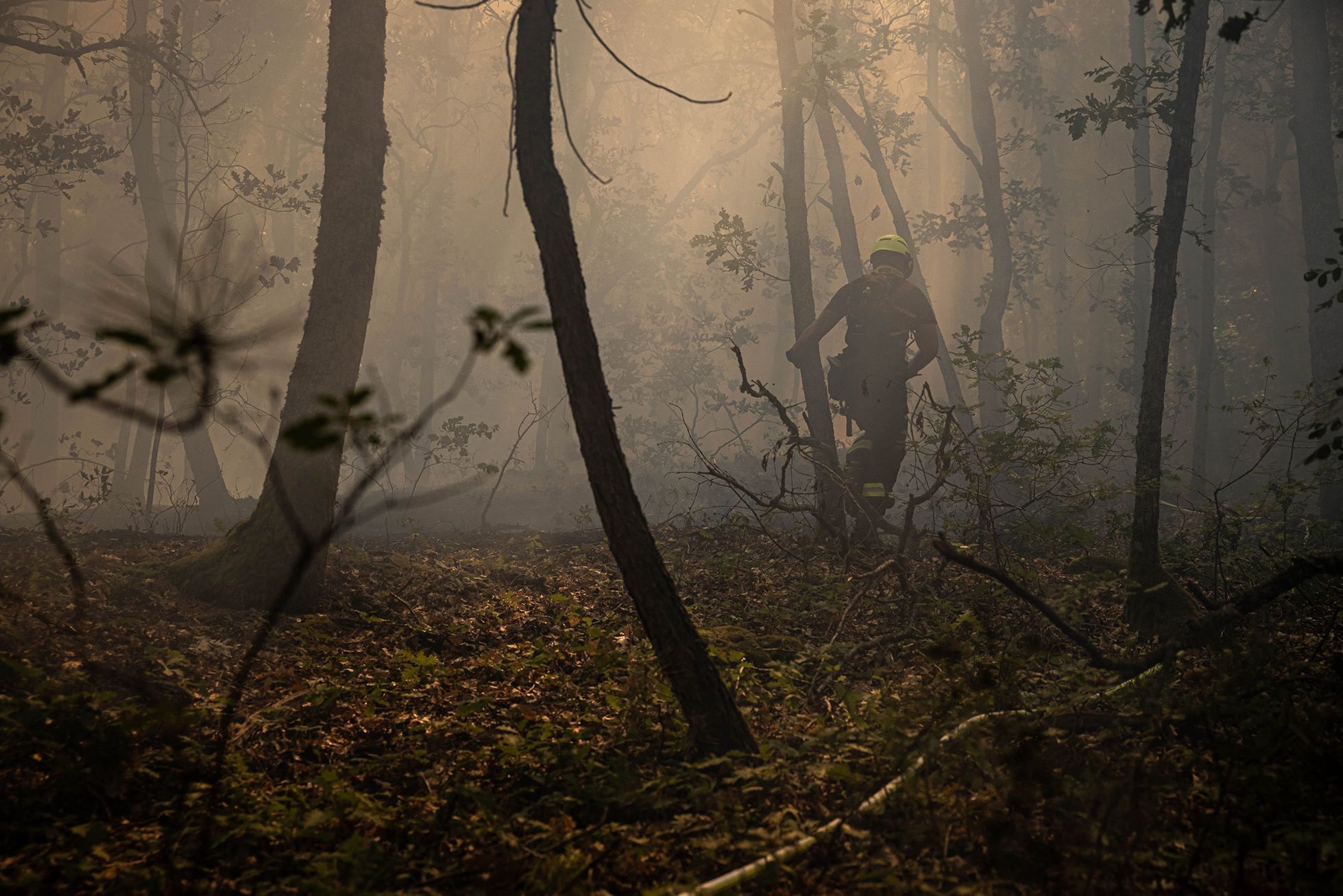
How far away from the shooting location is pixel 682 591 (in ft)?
20.5

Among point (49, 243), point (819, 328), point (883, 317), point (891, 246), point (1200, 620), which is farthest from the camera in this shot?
point (49, 243)

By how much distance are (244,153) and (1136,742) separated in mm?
32490

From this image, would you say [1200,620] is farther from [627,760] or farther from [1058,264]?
[1058,264]

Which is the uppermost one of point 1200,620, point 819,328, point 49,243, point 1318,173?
point 49,243

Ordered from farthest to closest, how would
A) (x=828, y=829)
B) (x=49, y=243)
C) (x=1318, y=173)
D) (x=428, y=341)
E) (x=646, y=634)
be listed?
(x=428, y=341), (x=49, y=243), (x=1318, y=173), (x=646, y=634), (x=828, y=829)

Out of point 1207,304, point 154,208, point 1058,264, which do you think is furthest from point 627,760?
point 1058,264

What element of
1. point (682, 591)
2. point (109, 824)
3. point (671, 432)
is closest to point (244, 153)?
point (671, 432)

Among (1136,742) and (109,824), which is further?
(1136,742)

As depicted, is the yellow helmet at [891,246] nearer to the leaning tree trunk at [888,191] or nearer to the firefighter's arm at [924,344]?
the firefighter's arm at [924,344]

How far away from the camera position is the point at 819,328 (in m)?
7.77

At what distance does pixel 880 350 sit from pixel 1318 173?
8.40 metres

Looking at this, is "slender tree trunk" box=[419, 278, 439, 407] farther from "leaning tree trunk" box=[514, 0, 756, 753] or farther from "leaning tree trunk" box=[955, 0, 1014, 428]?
"leaning tree trunk" box=[514, 0, 756, 753]

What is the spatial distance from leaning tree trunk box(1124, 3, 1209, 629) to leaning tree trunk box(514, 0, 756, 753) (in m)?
3.45

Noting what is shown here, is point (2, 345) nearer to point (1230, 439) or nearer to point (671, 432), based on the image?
point (671, 432)
